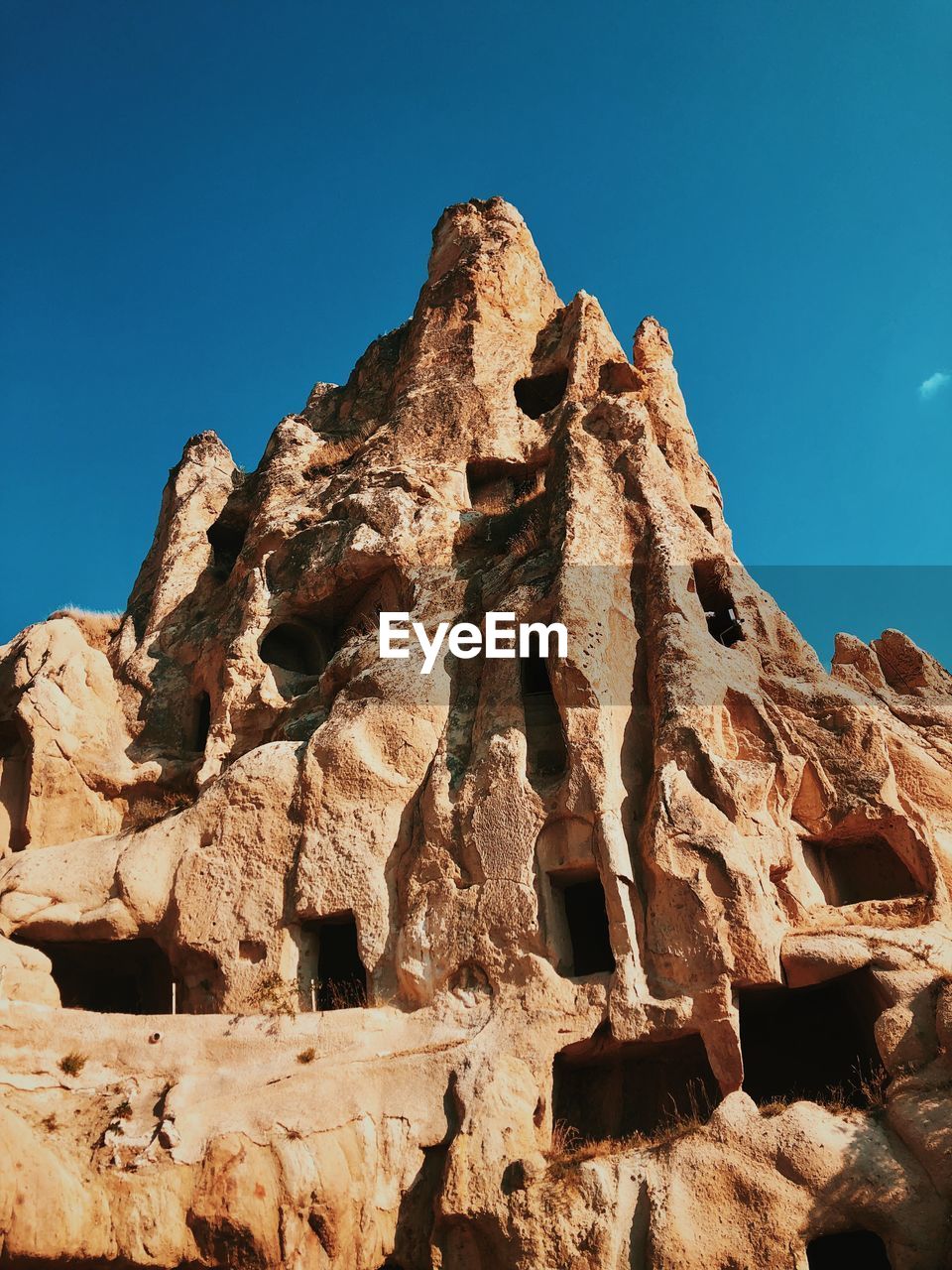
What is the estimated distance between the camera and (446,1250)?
10.0m

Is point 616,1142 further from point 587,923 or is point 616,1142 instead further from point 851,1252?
point 587,923

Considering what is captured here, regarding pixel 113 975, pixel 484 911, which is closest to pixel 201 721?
pixel 113 975

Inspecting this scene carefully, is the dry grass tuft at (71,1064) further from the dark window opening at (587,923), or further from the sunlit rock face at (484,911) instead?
the dark window opening at (587,923)

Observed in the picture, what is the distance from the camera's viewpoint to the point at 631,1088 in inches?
483

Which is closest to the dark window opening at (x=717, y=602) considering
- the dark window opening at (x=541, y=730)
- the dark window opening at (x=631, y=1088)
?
the dark window opening at (x=541, y=730)

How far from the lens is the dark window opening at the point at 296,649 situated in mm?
19422

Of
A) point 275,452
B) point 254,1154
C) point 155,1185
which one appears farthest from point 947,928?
point 275,452

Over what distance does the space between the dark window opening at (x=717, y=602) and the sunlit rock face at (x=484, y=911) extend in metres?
0.07

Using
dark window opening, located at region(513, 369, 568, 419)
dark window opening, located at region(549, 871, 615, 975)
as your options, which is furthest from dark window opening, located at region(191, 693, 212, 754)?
dark window opening, located at region(513, 369, 568, 419)

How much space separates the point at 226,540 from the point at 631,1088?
1522cm

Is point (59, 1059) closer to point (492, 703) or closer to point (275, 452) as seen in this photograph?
point (492, 703)

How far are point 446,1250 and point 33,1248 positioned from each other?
11.8 ft

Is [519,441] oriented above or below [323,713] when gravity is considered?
above

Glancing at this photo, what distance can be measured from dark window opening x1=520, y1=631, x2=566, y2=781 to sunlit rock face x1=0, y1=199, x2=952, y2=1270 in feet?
0.16
